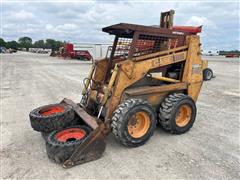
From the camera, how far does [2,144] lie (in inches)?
176

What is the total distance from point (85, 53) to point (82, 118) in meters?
32.0

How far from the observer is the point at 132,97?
14.6ft

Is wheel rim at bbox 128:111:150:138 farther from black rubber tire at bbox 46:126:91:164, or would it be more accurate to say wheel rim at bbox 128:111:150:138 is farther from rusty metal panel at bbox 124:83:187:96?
black rubber tire at bbox 46:126:91:164

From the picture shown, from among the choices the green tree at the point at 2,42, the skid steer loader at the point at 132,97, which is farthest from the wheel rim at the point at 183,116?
the green tree at the point at 2,42

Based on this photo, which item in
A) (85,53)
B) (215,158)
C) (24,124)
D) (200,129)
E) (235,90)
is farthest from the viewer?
(85,53)

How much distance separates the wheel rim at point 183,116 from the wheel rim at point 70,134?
200 centimetres

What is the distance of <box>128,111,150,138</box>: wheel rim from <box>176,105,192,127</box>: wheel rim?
891mm

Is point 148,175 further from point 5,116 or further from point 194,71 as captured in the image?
point 5,116

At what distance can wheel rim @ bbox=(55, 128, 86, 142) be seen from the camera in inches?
159

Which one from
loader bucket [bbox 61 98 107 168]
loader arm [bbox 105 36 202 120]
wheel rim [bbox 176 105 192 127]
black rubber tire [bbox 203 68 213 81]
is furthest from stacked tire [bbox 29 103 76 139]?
black rubber tire [bbox 203 68 213 81]

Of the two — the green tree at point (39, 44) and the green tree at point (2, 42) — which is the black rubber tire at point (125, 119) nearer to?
the green tree at point (2, 42)

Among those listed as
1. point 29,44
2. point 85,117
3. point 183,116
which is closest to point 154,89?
point 183,116

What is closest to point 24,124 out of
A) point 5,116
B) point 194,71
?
point 5,116

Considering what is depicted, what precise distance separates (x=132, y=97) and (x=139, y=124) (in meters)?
0.51
